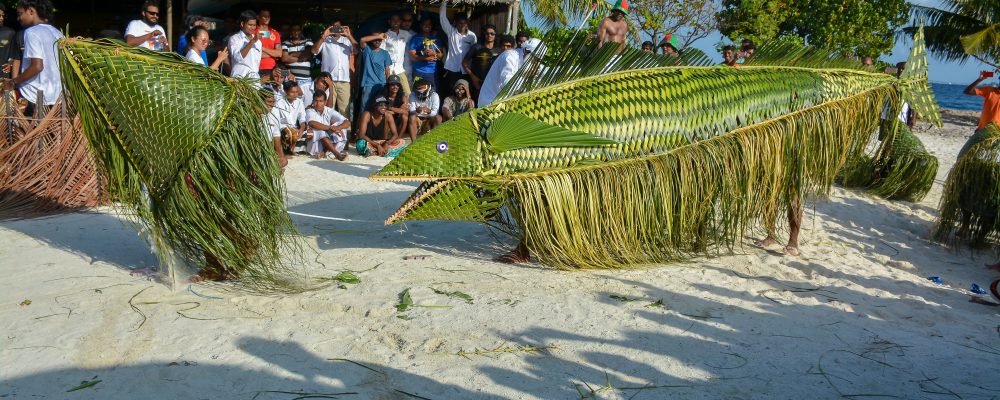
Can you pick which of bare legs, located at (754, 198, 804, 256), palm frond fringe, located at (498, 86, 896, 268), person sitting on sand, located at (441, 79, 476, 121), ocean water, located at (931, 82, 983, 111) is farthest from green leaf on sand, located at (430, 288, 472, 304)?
ocean water, located at (931, 82, 983, 111)

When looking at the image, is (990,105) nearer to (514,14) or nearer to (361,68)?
(514,14)

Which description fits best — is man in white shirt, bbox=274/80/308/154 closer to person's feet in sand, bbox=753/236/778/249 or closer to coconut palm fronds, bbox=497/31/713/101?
coconut palm fronds, bbox=497/31/713/101

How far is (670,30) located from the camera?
65.6 ft

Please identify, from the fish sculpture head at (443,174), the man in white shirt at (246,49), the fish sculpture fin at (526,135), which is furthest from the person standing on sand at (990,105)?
the man in white shirt at (246,49)

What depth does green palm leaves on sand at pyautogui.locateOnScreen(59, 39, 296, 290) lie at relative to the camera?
426 cm

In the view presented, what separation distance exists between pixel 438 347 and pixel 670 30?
1724 cm

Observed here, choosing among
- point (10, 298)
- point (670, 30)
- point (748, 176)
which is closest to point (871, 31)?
point (670, 30)

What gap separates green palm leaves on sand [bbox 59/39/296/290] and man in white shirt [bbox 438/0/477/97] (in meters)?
6.67

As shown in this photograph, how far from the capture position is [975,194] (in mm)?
7113

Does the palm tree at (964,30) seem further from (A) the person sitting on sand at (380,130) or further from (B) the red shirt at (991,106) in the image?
(A) the person sitting on sand at (380,130)

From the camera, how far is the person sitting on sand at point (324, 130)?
970 cm

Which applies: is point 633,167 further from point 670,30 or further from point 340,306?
point 670,30

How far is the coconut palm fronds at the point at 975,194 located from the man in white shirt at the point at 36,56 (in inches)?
312

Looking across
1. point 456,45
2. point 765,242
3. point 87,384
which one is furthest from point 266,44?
point 87,384
